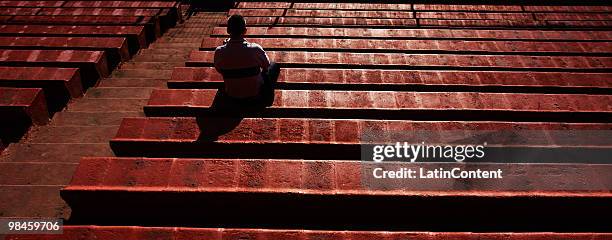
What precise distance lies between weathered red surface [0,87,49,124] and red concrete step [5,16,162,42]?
12.9ft

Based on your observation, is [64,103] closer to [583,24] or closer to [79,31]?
[79,31]

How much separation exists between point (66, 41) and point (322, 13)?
5.54 meters

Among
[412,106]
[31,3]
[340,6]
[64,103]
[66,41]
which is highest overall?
[66,41]

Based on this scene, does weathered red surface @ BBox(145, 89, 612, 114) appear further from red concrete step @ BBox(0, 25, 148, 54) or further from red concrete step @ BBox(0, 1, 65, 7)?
red concrete step @ BBox(0, 1, 65, 7)

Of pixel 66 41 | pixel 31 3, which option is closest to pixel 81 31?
pixel 66 41

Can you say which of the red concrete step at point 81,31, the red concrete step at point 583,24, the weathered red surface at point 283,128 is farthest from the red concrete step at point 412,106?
the red concrete step at point 583,24

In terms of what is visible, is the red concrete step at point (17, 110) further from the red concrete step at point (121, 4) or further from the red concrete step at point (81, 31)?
the red concrete step at point (121, 4)

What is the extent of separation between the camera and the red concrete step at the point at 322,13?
8.40 metres

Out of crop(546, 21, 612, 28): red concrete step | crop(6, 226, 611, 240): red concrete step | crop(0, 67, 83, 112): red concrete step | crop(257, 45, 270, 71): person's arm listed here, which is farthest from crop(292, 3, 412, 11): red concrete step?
crop(6, 226, 611, 240): red concrete step

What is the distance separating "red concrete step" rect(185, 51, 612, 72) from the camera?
530 centimetres

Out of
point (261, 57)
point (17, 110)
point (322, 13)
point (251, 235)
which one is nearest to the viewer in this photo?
point (251, 235)

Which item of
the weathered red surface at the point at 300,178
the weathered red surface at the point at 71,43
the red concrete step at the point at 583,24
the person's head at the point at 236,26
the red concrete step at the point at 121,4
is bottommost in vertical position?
Answer: the red concrete step at the point at 583,24

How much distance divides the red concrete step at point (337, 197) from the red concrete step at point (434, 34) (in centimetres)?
439

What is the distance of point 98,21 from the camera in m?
8.24
